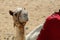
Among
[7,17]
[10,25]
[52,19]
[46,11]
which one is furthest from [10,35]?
[52,19]

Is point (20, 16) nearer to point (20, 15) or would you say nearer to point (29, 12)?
point (20, 15)

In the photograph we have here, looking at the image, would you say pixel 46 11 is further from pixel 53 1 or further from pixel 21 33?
pixel 21 33

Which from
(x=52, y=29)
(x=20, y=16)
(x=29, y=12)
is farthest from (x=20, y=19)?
(x=29, y=12)

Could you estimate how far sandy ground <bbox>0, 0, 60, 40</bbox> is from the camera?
6.85 ft

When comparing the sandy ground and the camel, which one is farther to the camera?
the sandy ground

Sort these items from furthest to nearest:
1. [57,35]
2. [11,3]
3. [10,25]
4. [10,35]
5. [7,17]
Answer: [11,3] < [7,17] < [10,25] < [10,35] < [57,35]

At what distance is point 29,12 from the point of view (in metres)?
2.47

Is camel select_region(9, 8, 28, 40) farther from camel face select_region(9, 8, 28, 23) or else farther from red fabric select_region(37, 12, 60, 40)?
red fabric select_region(37, 12, 60, 40)

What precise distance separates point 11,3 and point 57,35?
1598 mm

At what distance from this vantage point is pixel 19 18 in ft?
4.15

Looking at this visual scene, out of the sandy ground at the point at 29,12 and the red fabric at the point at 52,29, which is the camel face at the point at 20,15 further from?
the sandy ground at the point at 29,12

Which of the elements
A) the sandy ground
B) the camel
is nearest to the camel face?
the camel

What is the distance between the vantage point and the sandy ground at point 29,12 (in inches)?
82.2

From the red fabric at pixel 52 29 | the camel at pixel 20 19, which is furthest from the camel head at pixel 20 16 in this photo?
the red fabric at pixel 52 29
